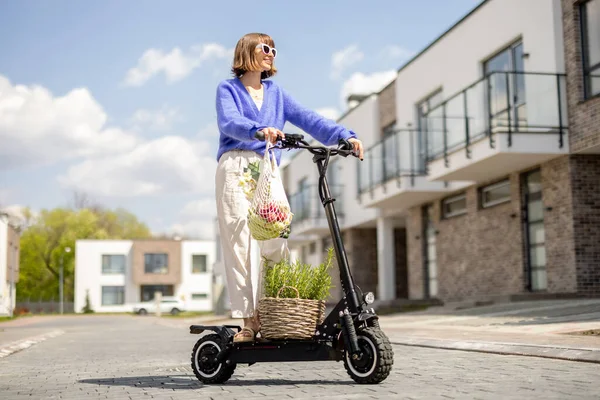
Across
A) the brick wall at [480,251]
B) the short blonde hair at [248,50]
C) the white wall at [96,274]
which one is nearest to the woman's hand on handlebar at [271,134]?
the short blonde hair at [248,50]

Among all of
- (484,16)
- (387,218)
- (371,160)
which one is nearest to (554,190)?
(484,16)

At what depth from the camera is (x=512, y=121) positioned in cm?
1692

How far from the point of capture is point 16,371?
7.11 metres

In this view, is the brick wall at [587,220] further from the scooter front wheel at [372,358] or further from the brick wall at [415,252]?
the scooter front wheel at [372,358]

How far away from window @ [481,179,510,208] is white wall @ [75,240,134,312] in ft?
185

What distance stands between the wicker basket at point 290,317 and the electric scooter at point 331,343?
0.05 m

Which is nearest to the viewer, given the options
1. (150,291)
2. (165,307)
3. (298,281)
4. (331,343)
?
(331,343)

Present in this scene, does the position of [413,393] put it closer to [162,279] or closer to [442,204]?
[442,204]

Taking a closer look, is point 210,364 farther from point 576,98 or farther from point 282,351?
point 576,98

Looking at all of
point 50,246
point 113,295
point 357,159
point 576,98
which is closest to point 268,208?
point 576,98

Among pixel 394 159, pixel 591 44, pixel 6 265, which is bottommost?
pixel 6 265

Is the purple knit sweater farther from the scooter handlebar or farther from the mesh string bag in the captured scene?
the mesh string bag

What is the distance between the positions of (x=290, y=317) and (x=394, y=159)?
18.8 m

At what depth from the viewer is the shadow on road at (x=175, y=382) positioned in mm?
5137
